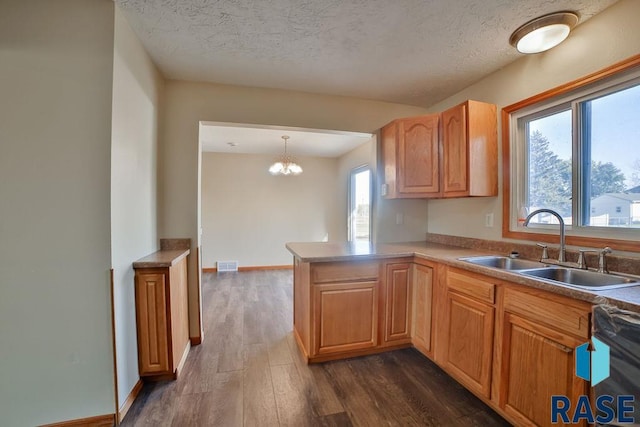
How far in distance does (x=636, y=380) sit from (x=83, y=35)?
301 cm

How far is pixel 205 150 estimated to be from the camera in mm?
5027

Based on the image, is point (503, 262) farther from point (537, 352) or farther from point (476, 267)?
point (537, 352)

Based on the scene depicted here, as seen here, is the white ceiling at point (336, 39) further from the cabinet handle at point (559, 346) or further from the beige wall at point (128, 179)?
the cabinet handle at point (559, 346)

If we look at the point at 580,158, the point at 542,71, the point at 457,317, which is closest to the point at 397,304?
the point at 457,317

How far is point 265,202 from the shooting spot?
551cm

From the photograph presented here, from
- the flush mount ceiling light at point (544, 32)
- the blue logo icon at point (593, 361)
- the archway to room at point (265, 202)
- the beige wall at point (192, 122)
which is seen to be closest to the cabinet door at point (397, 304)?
the blue logo icon at point (593, 361)

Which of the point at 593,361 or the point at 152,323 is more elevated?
the point at 593,361

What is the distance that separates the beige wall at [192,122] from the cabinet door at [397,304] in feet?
5.37

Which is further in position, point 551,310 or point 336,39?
point 336,39

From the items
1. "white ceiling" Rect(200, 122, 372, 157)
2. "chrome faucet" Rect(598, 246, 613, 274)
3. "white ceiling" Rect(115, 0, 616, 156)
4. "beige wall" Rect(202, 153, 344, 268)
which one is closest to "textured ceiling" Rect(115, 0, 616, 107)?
"white ceiling" Rect(115, 0, 616, 156)

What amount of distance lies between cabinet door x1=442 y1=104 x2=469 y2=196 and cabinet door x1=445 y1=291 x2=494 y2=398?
2.91 feet

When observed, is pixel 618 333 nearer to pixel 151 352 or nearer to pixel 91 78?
pixel 151 352

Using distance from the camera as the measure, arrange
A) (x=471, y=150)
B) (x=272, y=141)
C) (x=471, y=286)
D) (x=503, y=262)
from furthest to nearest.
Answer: (x=272, y=141), (x=471, y=150), (x=503, y=262), (x=471, y=286)

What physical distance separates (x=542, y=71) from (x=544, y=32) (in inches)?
13.9
